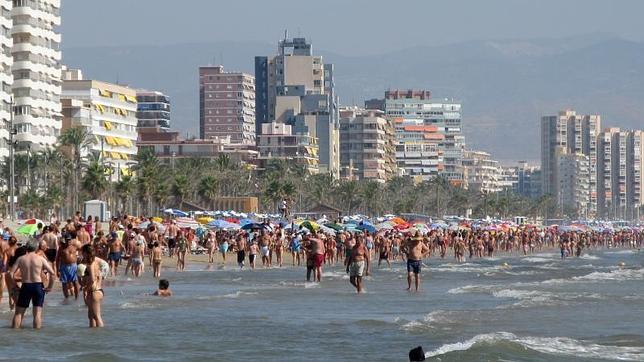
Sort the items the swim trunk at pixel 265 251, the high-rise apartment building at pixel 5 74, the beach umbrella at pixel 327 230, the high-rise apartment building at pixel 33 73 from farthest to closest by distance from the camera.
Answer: the high-rise apartment building at pixel 33 73 < the high-rise apartment building at pixel 5 74 < the beach umbrella at pixel 327 230 < the swim trunk at pixel 265 251

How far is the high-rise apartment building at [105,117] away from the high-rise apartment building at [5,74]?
59.8 feet

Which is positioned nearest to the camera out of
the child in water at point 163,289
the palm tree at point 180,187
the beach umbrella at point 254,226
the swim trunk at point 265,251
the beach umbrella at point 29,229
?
the child in water at point 163,289

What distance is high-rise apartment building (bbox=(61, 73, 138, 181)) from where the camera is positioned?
402 feet

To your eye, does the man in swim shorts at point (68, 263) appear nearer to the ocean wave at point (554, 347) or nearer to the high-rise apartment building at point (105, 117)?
the ocean wave at point (554, 347)

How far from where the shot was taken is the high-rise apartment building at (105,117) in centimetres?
12250

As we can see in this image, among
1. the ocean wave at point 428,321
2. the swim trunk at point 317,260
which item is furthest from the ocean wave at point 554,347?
the swim trunk at point 317,260

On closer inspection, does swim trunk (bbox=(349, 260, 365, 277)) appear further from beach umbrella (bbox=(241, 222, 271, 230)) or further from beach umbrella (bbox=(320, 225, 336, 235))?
beach umbrella (bbox=(320, 225, 336, 235))

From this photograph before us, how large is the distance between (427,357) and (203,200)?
Answer: 350 ft

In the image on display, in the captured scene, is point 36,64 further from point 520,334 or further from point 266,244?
point 520,334

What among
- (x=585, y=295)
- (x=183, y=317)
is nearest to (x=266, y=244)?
(x=585, y=295)

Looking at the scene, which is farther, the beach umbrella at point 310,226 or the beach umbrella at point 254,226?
the beach umbrella at point 310,226

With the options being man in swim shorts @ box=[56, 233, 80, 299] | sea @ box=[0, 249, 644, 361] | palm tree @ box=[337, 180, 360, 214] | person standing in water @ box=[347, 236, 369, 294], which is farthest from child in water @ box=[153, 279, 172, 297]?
palm tree @ box=[337, 180, 360, 214]

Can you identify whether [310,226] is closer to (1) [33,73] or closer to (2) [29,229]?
(2) [29,229]

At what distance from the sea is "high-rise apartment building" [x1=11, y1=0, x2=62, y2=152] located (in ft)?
229
